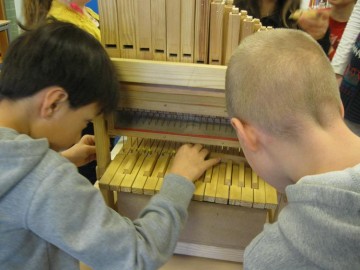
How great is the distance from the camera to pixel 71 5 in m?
1.47

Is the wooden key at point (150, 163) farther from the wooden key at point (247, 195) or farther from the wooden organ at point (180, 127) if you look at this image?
the wooden key at point (247, 195)

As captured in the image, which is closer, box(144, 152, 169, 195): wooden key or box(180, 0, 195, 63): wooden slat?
box(180, 0, 195, 63): wooden slat

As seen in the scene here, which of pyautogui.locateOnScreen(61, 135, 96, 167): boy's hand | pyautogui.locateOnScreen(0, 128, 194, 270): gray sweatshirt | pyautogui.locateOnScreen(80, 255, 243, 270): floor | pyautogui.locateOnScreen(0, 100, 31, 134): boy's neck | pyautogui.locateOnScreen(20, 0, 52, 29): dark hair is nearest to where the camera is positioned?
pyautogui.locateOnScreen(0, 128, 194, 270): gray sweatshirt

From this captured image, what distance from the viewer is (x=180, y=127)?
38.2 inches

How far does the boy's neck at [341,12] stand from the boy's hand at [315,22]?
0.24 m

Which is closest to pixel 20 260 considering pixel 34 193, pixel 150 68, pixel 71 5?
pixel 34 193

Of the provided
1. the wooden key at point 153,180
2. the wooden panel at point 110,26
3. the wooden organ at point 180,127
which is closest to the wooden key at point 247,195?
the wooden organ at point 180,127

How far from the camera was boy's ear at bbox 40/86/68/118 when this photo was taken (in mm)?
726

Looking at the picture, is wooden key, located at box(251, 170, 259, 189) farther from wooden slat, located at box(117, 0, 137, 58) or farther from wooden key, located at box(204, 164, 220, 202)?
wooden slat, located at box(117, 0, 137, 58)

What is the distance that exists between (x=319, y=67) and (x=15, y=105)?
59 cm

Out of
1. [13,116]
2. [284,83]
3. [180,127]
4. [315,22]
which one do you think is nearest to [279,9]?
[315,22]

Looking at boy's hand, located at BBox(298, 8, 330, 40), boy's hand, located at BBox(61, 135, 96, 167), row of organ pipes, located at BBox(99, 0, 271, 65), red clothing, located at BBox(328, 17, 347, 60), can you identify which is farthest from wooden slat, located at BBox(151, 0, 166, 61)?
red clothing, located at BBox(328, 17, 347, 60)

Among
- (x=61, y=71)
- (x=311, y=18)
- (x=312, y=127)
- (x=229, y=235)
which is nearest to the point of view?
(x=312, y=127)

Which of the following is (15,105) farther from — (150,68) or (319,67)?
(319,67)
